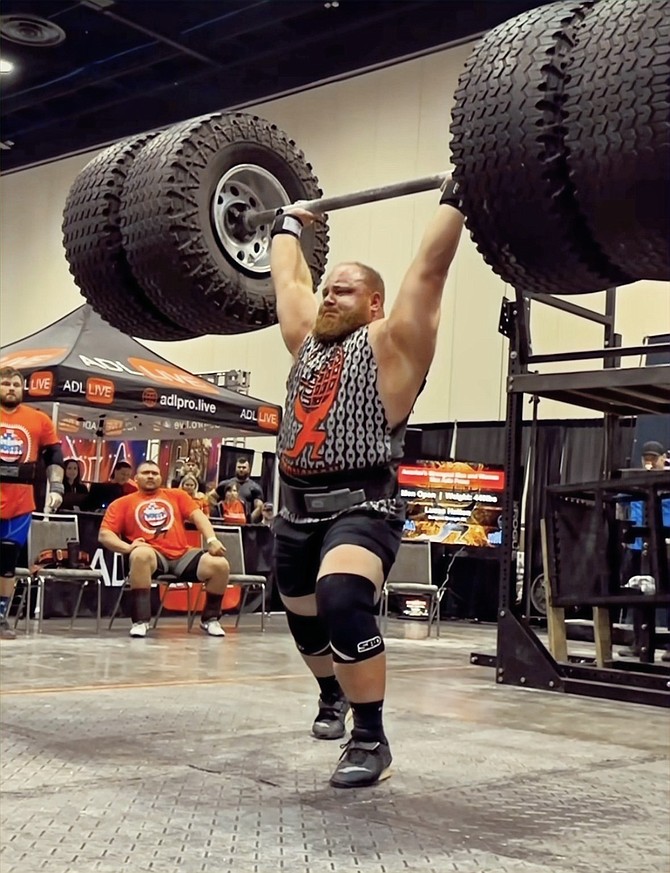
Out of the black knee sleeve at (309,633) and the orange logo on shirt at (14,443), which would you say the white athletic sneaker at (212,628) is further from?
the black knee sleeve at (309,633)

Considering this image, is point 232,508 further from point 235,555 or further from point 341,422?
point 341,422

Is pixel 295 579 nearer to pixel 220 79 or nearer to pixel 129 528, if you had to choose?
pixel 129 528

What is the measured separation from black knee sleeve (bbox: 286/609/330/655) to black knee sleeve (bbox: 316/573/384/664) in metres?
0.29

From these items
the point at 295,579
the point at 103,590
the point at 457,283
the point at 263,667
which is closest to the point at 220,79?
the point at 457,283

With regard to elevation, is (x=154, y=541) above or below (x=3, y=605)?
above

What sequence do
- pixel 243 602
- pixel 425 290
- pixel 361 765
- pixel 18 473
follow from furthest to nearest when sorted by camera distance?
1. pixel 243 602
2. pixel 18 473
3. pixel 361 765
4. pixel 425 290

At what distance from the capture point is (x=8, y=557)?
5.10 meters

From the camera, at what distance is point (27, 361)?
21.6 feet

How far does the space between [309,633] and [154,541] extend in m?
3.64

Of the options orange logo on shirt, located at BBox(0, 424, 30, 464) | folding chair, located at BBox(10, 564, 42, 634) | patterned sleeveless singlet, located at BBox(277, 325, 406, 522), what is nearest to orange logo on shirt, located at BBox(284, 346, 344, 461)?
patterned sleeveless singlet, located at BBox(277, 325, 406, 522)

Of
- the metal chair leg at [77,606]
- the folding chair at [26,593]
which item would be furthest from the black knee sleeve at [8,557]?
the metal chair leg at [77,606]

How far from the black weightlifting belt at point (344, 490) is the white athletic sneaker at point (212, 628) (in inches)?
158

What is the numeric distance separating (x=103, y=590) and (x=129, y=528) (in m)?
0.95

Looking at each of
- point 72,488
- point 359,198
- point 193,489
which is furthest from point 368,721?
point 72,488
